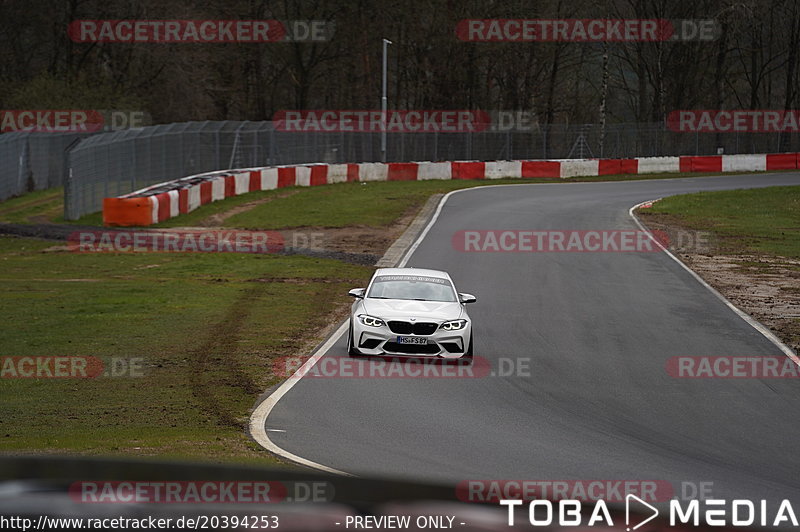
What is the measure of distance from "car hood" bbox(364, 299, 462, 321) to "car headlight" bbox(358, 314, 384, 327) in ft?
0.23

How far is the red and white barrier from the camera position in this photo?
34656 mm

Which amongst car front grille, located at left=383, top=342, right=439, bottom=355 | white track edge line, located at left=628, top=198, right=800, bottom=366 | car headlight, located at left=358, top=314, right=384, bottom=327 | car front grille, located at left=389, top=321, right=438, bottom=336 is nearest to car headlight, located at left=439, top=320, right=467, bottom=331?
car front grille, located at left=389, top=321, right=438, bottom=336

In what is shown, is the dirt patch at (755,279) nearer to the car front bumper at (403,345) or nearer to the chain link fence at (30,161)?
the car front bumper at (403,345)

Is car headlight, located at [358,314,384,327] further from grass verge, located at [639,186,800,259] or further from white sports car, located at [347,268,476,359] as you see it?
grass verge, located at [639,186,800,259]

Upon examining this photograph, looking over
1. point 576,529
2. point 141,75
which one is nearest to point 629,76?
point 141,75

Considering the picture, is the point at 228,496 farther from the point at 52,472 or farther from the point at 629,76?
the point at 629,76

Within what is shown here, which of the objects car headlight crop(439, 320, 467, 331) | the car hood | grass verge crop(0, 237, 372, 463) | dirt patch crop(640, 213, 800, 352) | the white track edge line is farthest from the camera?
dirt patch crop(640, 213, 800, 352)

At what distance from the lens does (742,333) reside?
18.7 m

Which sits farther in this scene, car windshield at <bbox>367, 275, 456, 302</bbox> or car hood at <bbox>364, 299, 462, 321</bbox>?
car windshield at <bbox>367, 275, 456, 302</bbox>

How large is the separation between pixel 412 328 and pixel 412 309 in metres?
0.56

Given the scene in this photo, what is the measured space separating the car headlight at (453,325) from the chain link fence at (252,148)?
22.5 m

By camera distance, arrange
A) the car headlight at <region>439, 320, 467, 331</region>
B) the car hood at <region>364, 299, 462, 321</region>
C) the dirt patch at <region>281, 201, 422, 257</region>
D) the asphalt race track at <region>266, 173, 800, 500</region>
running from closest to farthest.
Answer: the asphalt race track at <region>266, 173, 800, 500</region> < the car headlight at <region>439, 320, 467, 331</region> < the car hood at <region>364, 299, 462, 321</region> < the dirt patch at <region>281, 201, 422, 257</region>

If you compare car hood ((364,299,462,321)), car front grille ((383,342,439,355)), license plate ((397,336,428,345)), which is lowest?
car front grille ((383,342,439,355))

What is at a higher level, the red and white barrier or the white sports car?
the red and white barrier
